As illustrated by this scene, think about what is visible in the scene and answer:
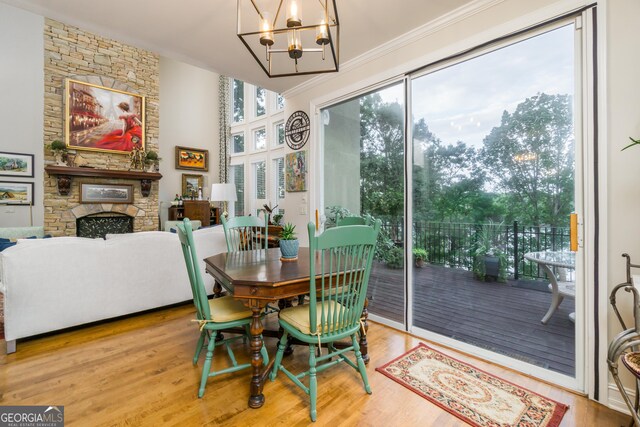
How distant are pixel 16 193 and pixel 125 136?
7.03ft

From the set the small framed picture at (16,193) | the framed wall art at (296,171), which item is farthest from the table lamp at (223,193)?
the small framed picture at (16,193)

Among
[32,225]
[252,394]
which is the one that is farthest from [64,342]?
[32,225]

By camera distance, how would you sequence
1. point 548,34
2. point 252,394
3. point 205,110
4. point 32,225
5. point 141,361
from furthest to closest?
point 205,110
point 32,225
point 141,361
point 548,34
point 252,394

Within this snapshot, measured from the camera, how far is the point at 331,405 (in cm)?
168

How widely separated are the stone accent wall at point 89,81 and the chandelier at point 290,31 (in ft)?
15.6

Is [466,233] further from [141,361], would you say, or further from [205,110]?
[205,110]

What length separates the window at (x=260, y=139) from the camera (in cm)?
715

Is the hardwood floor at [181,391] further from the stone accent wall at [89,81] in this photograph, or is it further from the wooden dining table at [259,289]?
the stone accent wall at [89,81]

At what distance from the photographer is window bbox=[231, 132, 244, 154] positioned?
7.94 m

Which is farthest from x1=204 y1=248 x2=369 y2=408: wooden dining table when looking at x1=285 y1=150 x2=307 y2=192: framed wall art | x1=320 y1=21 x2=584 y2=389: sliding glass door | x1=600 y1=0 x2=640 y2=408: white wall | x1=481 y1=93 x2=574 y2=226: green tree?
x1=285 y1=150 x2=307 y2=192: framed wall art

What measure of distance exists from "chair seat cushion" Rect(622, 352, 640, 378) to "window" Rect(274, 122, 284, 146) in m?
Result: 6.20

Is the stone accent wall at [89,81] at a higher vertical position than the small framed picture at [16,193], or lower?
higher

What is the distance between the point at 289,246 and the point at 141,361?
1443 mm

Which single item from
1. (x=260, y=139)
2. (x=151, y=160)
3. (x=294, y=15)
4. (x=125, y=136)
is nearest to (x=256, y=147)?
(x=260, y=139)
